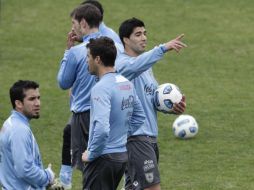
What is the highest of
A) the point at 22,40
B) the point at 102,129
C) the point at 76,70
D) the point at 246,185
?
the point at 22,40

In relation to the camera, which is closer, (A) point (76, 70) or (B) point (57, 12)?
(A) point (76, 70)

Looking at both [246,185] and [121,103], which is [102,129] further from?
[246,185]

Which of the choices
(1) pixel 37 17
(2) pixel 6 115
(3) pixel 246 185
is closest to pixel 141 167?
(3) pixel 246 185

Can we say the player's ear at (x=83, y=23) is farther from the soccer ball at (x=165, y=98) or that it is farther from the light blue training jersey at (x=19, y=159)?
the light blue training jersey at (x=19, y=159)

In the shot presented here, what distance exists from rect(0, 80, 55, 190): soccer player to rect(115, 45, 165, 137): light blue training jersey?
1586mm

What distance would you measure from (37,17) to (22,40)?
194cm

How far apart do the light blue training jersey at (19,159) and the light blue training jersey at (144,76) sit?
6.08ft

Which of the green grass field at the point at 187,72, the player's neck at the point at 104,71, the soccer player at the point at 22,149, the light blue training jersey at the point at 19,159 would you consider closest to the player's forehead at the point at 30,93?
the soccer player at the point at 22,149

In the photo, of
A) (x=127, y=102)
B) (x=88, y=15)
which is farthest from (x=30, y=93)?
(x=88, y=15)

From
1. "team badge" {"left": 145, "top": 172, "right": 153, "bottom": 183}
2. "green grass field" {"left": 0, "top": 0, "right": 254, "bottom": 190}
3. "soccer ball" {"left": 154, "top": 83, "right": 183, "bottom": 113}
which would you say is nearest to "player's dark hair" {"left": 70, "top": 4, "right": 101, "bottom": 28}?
"soccer ball" {"left": 154, "top": 83, "right": 183, "bottom": 113}

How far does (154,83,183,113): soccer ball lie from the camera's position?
34.7 feet

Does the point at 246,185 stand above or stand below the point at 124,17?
below

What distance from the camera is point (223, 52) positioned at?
72.8 feet

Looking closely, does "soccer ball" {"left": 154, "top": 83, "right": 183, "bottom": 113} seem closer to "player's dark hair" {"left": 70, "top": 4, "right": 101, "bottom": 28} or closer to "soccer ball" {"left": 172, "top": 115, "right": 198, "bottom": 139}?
"player's dark hair" {"left": 70, "top": 4, "right": 101, "bottom": 28}
